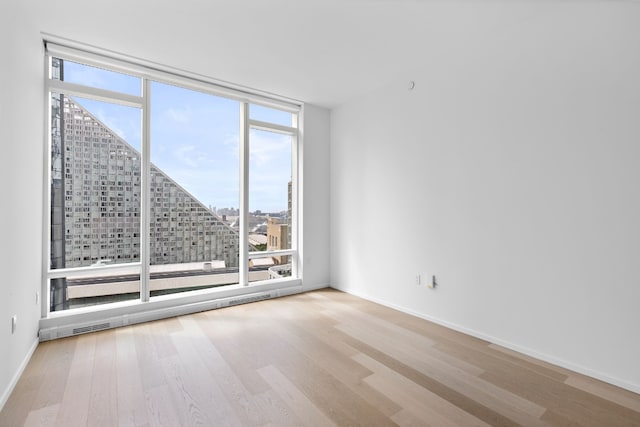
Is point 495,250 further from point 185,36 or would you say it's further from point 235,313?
point 185,36

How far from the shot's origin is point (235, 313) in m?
3.61

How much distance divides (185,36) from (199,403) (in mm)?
3022

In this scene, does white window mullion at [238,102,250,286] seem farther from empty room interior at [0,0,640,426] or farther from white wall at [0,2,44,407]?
white wall at [0,2,44,407]

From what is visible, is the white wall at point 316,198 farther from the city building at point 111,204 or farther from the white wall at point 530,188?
the city building at point 111,204

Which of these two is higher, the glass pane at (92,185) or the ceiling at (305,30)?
the ceiling at (305,30)

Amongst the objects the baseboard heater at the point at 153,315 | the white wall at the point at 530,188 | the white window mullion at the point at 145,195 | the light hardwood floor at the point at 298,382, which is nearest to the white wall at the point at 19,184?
the baseboard heater at the point at 153,315

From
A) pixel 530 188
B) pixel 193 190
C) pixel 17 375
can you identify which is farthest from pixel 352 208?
pixel 17 375

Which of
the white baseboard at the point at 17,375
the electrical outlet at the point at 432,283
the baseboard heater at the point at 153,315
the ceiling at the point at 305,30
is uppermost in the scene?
the ceiling at the point at 305,30

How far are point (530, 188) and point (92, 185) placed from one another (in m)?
4.26

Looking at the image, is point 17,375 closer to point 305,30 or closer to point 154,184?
point 154,184

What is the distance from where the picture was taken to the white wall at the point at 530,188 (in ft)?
7.04

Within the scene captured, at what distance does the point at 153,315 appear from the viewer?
3.33 m

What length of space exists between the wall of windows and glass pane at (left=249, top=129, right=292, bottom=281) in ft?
0.05

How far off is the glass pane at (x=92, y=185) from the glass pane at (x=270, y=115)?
4.71 ft
